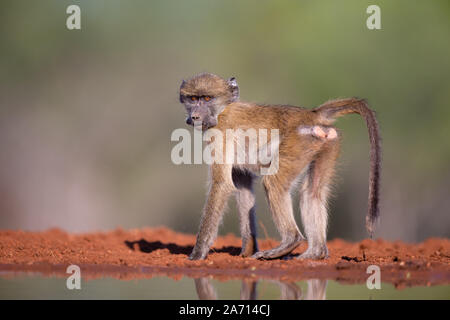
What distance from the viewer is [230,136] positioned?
7.45m

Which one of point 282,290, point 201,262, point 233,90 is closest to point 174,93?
point 233,90

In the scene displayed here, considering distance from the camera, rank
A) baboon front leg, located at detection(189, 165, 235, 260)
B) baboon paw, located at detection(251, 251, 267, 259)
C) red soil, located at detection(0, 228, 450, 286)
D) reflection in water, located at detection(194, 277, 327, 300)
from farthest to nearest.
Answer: baboon front leg, located at detection(189, 165, 235, 260)
baboon paw, located at detection(251, 251, 267, 259)
red soil, located at detection(0, 228, 450, 286)
reflection in water, located at detection(194, 277, 327, 300)

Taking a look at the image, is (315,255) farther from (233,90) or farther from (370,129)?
(233,90)

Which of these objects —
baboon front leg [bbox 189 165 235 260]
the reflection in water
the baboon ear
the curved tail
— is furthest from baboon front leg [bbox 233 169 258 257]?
the reflection in water

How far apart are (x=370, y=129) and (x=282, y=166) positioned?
945 mm

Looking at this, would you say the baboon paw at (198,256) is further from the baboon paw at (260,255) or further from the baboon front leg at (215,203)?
the baboon paw at (260,255)

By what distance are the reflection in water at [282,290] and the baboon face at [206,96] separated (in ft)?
8.51

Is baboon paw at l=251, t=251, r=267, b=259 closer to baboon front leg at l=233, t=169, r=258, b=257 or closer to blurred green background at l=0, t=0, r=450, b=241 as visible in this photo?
baboon front leg at l=233, t=169, r=258, b=257

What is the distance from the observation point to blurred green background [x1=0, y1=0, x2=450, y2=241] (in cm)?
1463

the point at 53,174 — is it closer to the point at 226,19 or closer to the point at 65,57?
the point at 65,57

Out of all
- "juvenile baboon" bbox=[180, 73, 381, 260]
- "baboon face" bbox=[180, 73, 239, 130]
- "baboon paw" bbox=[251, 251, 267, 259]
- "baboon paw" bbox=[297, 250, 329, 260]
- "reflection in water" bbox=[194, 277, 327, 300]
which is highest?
"baboon face" bbox=[180, 73, 239, 130]

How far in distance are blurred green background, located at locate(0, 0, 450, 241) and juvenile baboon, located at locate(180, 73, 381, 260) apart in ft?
23.0

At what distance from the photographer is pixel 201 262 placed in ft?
21.2

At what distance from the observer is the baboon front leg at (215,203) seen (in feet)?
23.3
